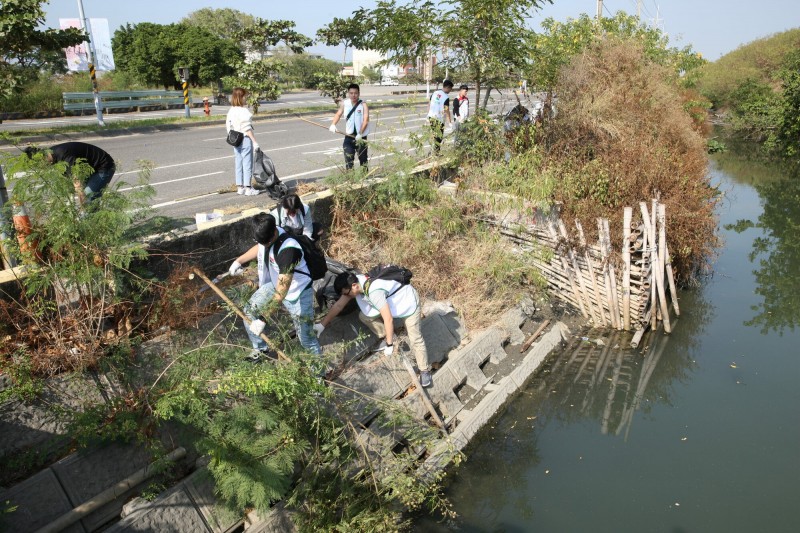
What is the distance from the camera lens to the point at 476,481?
552 centimetres

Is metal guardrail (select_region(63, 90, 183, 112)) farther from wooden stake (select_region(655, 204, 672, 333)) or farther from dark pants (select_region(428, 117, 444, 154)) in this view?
wooden stake (select_region(655, 204, 672, 333))

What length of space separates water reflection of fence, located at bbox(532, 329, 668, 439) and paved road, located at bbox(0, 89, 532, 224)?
12.0ft

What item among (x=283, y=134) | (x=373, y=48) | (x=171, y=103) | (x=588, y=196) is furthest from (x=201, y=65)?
(x=588, y=196)

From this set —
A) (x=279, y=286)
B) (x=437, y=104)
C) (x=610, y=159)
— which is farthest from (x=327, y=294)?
(x=610, y=159)

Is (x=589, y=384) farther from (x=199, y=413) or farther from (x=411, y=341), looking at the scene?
(x=199, y=413)

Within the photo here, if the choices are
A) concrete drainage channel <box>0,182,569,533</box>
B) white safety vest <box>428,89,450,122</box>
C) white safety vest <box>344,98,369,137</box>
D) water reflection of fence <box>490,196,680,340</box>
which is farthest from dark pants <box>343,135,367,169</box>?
water reflection of fence <box>490,196,680,340</box>

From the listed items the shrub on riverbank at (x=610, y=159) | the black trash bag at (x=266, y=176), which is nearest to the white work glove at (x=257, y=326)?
the black trash bag at (x=266, y=176)

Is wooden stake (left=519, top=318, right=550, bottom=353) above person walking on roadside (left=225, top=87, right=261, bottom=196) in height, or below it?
below

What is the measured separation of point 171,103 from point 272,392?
22265mm

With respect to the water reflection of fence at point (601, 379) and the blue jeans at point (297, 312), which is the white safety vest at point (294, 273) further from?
the water reflection of fence at point (601, 379)

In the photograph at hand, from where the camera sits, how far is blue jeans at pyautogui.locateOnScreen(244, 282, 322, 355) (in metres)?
5.04

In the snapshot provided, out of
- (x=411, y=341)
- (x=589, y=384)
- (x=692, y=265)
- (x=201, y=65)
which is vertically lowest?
(x=589, y=384)

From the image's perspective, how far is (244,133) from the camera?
7.67 meters

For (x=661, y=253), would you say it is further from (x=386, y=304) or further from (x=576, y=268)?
(x=386, y=304)
